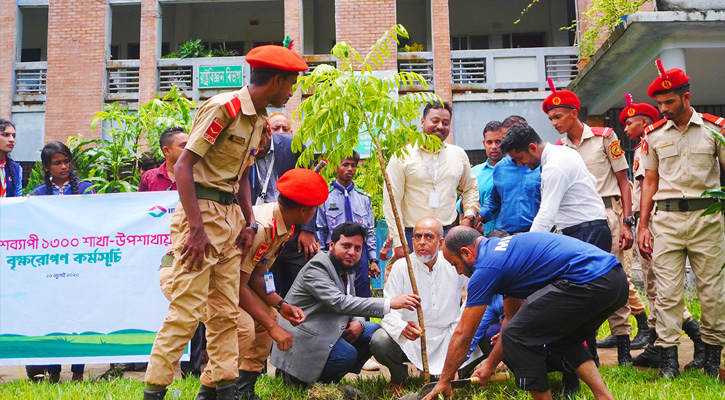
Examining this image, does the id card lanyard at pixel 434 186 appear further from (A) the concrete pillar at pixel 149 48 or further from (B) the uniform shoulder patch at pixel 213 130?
(A) the concrete pillar at pixel 149 48

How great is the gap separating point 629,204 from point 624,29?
3.96m

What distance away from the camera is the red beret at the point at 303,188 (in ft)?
12.0

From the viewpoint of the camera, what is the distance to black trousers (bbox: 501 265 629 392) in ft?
11.1

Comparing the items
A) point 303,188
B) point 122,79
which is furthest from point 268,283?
point 122,79

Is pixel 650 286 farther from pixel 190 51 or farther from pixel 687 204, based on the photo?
pixel 190 51

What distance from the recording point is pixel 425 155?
5.34 meters

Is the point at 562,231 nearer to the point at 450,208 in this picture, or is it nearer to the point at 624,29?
the point at 450,208

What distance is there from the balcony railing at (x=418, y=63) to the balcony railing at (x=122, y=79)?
600 centimetres

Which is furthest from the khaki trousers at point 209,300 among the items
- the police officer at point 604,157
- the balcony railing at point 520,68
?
the balcony railing at point 520,68

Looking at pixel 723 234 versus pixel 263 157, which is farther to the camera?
pixel 263 157

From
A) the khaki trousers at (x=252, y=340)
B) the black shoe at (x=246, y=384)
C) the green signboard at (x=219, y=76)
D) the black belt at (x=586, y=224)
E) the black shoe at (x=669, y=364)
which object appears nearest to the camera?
the khaki trousers at (x=252, y=340)

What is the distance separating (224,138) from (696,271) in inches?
133

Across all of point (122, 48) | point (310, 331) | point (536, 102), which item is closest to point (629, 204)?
point (310, 331)

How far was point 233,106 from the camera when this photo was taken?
3.16 metres
